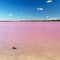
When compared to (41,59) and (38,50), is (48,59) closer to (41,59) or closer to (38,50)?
(41,59)

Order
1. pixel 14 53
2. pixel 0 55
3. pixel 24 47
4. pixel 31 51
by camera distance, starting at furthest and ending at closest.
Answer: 1. pixel 24 47
2. pixel 31 51
3. pixel 14 53
4. pixel 0 55

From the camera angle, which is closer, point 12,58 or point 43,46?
point 12,58

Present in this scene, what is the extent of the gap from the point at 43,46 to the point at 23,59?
1.55 metres

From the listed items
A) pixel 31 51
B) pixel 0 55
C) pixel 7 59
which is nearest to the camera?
pixel 7 59

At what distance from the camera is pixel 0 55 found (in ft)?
13.3

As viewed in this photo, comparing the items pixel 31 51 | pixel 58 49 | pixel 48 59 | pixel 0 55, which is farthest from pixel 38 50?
pixel 0 55

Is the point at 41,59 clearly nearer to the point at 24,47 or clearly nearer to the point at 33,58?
the point at 33,58

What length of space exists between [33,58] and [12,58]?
20.5 inches

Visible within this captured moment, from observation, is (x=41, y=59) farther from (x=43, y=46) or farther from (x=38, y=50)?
(x=43, y=46)

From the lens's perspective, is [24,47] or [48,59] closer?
[48,59]

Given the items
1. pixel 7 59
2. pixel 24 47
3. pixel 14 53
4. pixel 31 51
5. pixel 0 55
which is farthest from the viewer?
pixel 24 47

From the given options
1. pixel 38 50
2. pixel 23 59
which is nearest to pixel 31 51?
pixel 38 50

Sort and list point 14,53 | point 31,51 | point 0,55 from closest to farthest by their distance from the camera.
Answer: point 0,55 → point 14,53 → point 31,51

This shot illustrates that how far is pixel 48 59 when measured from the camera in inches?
152
